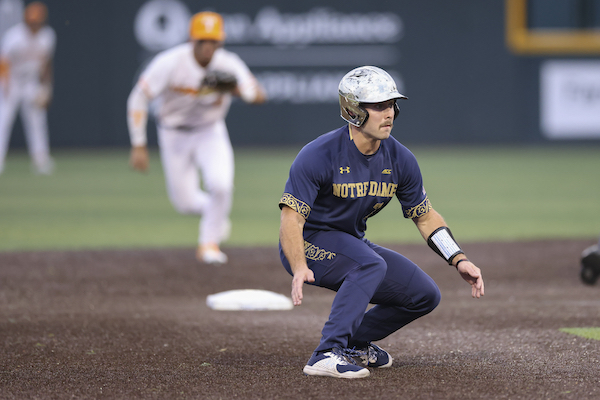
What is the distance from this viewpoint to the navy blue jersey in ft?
13.5

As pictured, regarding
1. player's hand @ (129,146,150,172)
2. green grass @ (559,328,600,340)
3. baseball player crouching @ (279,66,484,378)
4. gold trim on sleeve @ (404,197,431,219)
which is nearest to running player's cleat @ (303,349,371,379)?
baseball player crouching @ (279,66,484,378)

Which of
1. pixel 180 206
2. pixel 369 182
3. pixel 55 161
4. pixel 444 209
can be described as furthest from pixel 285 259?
pixel 55 161

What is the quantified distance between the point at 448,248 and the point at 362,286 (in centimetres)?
55

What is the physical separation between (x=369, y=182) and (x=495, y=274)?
3.73m

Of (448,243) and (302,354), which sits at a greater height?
(448,243)

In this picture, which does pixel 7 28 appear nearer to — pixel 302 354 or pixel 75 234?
pixel 75 234

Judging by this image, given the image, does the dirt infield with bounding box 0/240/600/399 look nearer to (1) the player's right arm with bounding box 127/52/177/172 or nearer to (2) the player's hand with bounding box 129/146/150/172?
(2) the player's hand with bounding box 129/146/150/172

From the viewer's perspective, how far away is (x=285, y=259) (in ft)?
14.1

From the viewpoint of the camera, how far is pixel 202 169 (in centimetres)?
839

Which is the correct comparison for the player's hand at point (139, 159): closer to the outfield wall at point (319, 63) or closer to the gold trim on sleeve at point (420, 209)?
the gold trim on sleeve at point (420, 209)

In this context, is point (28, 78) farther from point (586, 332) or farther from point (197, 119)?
point (586, 332)

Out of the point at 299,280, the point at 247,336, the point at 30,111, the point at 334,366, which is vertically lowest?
the point at 30,111

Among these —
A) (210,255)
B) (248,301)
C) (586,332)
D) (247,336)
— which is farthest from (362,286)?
(210,255)

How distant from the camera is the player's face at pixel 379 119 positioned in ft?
13.6
